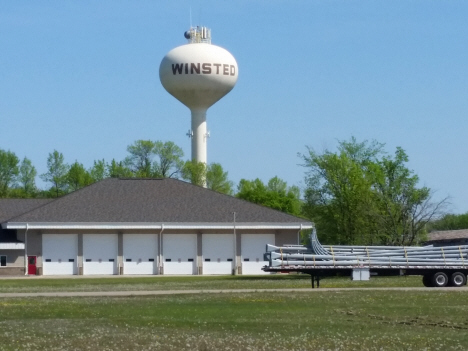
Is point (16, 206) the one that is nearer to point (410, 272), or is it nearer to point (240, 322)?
point (410, 272)

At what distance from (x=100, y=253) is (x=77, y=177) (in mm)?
39434

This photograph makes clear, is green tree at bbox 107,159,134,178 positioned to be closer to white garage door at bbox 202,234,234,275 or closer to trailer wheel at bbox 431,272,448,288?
white garage door at bbox 202,234,234,275

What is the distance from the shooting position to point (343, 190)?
77.1m

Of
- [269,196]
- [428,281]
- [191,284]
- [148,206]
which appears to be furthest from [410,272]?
[269,196]

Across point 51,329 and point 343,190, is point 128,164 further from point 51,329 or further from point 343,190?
point 51,329

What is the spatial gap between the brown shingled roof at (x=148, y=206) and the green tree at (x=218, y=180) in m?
28.8

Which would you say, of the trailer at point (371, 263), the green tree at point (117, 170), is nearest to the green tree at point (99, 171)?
the green tree at point (117, 170)

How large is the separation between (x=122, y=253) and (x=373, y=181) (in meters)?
18.9

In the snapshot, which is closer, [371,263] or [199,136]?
[371,263]

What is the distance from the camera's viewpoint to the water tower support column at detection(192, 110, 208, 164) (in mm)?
100812

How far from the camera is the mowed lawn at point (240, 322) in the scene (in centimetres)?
2081

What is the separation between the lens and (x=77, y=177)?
377ft

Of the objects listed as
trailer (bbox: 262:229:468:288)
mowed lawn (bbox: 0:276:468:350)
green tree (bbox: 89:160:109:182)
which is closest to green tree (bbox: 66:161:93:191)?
green tree (bbox: 89:160:109:182)

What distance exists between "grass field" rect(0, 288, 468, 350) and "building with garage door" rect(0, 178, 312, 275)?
39581mm
